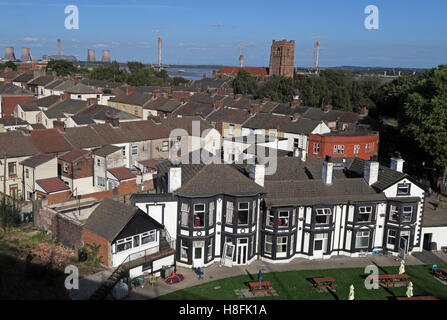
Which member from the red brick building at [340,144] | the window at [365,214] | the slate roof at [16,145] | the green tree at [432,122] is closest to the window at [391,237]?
the window at [365,214]

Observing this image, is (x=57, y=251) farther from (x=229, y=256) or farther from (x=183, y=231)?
(x=229, y=256)

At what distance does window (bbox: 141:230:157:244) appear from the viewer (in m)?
26.9

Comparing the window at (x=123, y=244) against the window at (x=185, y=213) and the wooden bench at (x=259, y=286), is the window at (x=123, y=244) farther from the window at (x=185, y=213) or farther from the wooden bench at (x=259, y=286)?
the wooden bench at (x=259, y=286)

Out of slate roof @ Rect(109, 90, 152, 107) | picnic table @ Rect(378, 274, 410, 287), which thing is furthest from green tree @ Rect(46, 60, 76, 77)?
picnic table @ Rect(378, 274, 410, 287)

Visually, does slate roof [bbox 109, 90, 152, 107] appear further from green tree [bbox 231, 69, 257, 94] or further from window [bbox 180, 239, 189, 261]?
window [bbox 180, 239, 189, 261]

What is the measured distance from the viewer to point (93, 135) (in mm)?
49062

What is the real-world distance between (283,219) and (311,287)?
5.14 metres

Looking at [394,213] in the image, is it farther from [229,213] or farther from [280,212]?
[229,213]

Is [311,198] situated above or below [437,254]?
above

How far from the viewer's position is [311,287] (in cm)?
2681

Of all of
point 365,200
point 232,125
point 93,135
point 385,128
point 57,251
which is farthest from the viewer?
point 385,128

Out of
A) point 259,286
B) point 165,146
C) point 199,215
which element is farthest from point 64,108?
point 259,286

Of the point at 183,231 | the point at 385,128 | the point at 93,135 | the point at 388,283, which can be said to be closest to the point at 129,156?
the point at 93,135

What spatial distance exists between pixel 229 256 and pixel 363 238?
33.5 ft
